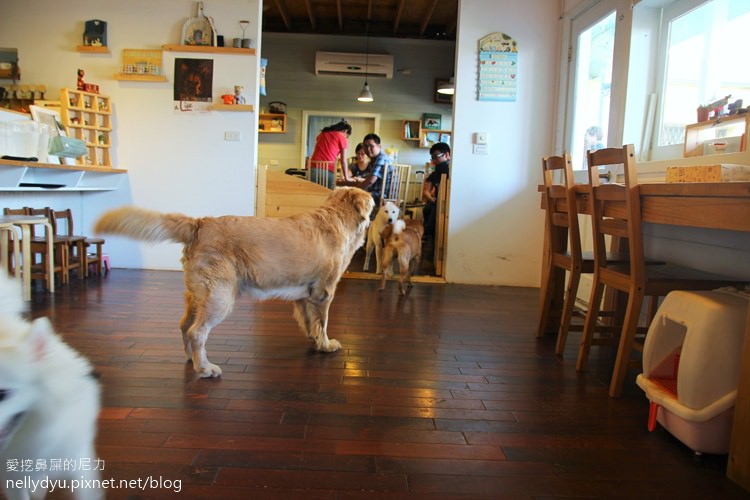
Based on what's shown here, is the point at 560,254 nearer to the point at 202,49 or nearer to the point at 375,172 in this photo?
the point at 375,172

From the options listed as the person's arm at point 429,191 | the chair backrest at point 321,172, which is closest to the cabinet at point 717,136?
the person's arm at point 429,191

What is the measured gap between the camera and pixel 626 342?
2047 millimetres

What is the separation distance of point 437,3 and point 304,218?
5567mm

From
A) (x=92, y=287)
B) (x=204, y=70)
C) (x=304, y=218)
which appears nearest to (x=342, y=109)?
(x=204, y=70)

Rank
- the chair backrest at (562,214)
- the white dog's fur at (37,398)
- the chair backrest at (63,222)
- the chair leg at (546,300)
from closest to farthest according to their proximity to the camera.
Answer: the white dog's fur at (37,398) → the chair backrest at (562,214) → the chair leg at (546,300) → the chair backrest at (63,222)

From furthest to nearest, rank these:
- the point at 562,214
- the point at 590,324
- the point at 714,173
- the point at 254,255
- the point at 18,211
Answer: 1. the point at 18,211
2. the point at 562,214
3. the point at 590,324
4. the point at 254,255
5. the point at 714,173

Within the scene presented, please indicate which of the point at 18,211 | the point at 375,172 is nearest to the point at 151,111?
the point at 18,211

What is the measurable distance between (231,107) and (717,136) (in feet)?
12.3

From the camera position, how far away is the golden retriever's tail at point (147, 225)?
195 centimetres

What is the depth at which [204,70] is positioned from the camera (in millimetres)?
4680

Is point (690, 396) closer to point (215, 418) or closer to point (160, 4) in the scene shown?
point (215, 418)

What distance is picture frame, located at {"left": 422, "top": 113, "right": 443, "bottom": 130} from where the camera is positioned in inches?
348

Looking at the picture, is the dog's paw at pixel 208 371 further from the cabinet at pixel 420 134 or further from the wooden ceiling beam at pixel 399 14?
the cabinet at pixel 420 134

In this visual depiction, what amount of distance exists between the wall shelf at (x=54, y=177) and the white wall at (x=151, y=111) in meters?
0.15
